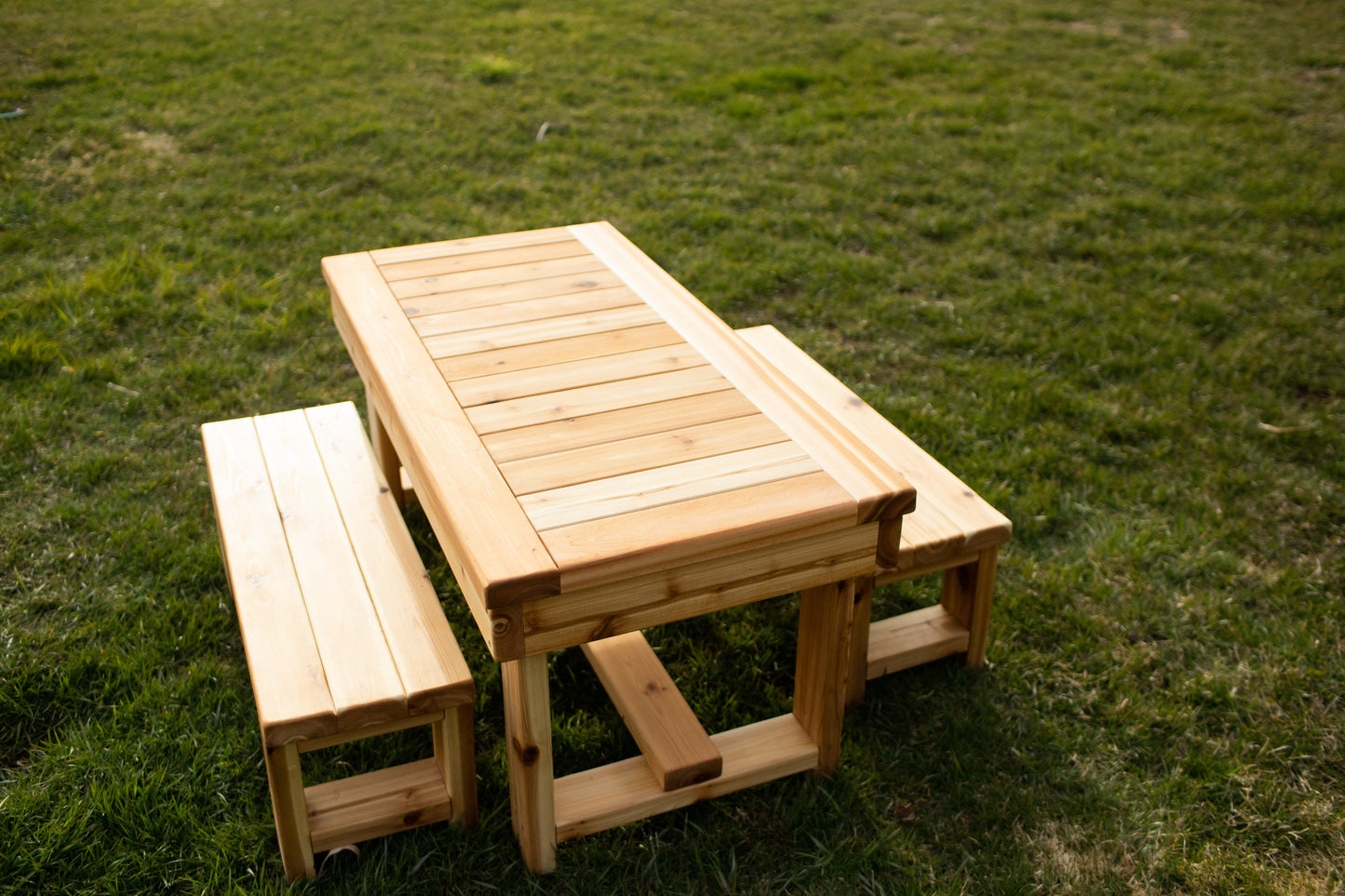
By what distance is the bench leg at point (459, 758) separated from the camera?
2193 mm

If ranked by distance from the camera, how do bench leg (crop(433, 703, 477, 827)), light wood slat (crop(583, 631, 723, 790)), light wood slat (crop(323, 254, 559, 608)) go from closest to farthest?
light wood slat (crop(323, 254, 559, 608))
bench leg (crop(433, 703, 477, 827))
light wood slat (crop(583, 631, 723, 790))

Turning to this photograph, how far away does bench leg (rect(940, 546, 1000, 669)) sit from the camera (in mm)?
2680

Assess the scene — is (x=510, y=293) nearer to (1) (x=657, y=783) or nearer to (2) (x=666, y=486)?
(2) (x=666, y=486)

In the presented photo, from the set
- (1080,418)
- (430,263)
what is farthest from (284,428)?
(1080,418)

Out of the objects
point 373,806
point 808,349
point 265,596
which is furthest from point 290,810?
point 808,349

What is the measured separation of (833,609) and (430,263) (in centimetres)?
148

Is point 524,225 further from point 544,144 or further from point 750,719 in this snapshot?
point 750,719

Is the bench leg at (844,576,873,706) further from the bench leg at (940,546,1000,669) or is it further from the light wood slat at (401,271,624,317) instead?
the light wood slat at (401,271,624,317)

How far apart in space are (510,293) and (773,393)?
0.84 meters

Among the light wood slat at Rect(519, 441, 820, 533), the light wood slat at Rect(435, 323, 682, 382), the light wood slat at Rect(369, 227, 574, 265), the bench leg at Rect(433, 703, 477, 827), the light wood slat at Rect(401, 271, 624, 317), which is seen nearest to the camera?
the light wood slat at Rect(519, 441, 820, 533)

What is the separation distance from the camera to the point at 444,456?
6.90 ft

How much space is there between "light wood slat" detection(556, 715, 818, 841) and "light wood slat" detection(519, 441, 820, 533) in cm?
68

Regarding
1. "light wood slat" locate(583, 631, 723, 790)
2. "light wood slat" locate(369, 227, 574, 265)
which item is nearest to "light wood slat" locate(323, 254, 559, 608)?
"light wood slat" locate(369, 227, 574, 265)

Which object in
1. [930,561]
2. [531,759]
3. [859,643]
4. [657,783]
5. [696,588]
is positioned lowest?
[657,783]
